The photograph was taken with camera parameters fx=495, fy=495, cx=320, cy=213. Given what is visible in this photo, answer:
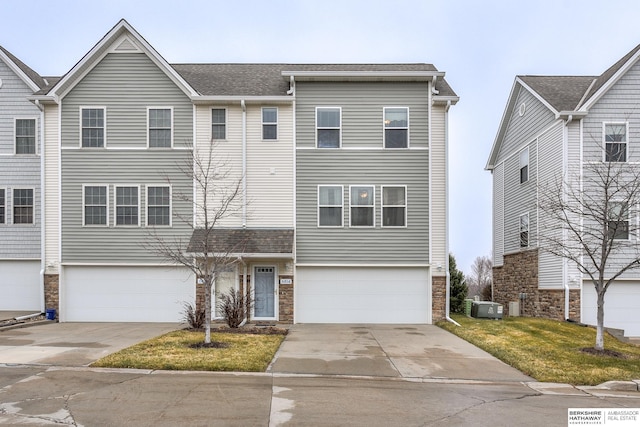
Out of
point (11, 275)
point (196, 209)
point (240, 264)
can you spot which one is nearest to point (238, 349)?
point (240, 264)

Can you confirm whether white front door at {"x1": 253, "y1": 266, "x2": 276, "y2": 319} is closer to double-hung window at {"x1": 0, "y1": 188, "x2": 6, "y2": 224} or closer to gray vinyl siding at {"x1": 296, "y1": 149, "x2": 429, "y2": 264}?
gray vinyl siding at {"x1": 296, "y1": 149, "x2": 429, "y2": 264}

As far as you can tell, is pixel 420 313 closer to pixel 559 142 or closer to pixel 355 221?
pixel 355 221

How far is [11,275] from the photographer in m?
20.6

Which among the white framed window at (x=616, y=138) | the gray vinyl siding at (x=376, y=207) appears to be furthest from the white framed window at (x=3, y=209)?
the white framed window at (x=616, y=138)

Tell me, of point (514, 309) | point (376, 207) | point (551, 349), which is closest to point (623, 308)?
point (514, 309)

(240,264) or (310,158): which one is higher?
(310,158)

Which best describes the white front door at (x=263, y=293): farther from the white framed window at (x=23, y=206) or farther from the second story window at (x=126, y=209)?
the white framed window at (x=23, y=206)

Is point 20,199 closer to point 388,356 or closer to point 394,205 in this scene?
point 394,205

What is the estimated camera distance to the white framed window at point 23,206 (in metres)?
20.6

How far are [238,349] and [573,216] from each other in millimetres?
13904

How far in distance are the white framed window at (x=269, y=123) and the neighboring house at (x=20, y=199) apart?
9479 mm

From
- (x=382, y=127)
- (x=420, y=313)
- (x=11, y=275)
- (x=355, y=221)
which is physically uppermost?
(x=382, y=127)

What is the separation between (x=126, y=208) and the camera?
755 inches

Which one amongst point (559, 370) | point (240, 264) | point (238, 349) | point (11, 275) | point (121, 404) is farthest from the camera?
point (11, 275)
